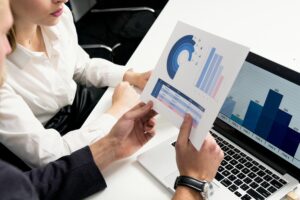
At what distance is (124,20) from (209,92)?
4.93 feet

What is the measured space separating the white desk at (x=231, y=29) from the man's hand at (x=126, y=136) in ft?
0.10

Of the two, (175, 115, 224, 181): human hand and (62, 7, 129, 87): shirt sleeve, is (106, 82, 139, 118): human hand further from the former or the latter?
(175, 115, 224, 181): human hand

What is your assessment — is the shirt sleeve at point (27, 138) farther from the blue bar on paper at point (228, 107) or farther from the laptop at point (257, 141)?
the blue bar on paper at point (228, 107)

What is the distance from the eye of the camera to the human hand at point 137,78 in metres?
1.16

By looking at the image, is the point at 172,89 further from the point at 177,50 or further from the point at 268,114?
the point at 268,114

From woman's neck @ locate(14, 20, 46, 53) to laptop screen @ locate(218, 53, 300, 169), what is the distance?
662mm

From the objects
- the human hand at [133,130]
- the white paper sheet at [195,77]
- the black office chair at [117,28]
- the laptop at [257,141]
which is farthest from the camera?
the black office chair at [117,28]

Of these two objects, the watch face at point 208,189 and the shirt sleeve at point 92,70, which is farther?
the shirt sleeve at point 92,70

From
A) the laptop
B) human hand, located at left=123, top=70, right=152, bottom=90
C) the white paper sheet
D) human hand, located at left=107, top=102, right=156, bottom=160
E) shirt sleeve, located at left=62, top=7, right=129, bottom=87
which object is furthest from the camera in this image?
shirt sleeve, located at left=62, top=7, right=129, bottom=87

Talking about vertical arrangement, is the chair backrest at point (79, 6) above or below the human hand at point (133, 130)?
below

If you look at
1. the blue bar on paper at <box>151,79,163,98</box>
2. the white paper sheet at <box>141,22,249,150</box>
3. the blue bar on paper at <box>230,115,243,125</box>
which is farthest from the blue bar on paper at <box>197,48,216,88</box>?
the blue bar on paper at <box>230,115,243,125</box>

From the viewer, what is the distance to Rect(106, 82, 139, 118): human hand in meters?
1.05

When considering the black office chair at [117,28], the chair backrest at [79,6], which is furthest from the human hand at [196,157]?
the chair backrest at [79,6]

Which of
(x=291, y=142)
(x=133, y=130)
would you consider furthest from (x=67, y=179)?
A: (x=291, y=142)
